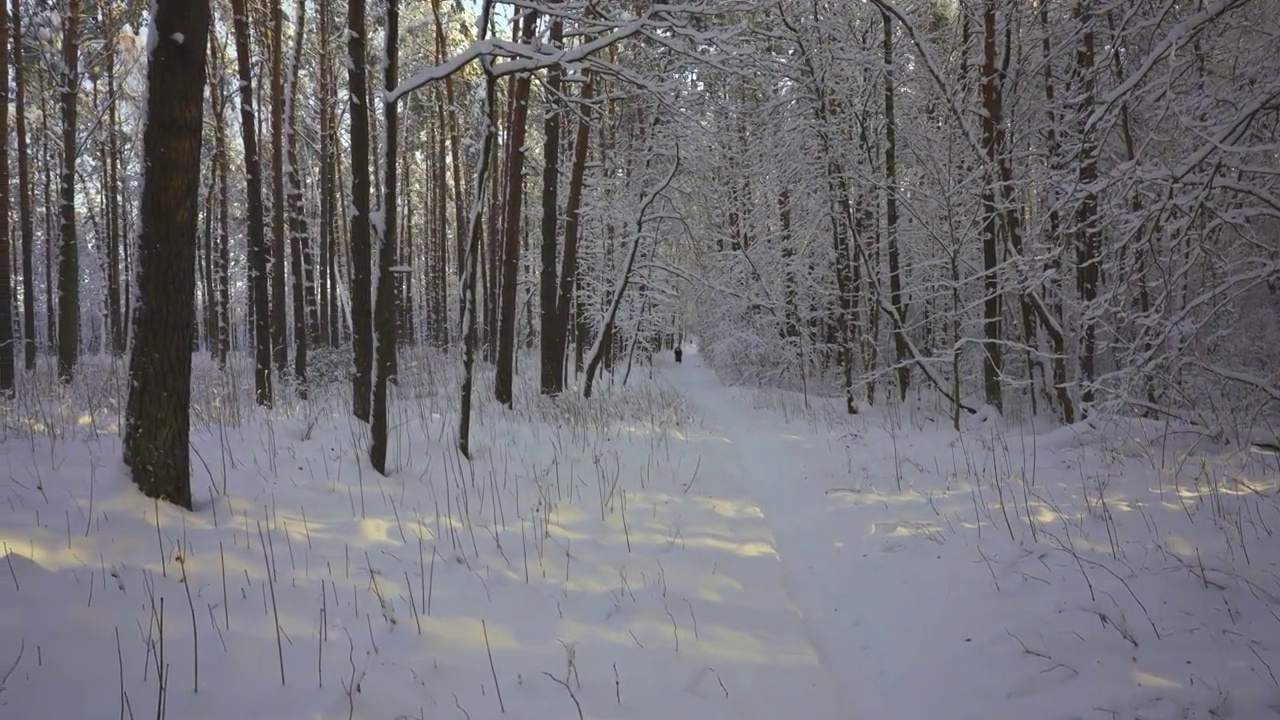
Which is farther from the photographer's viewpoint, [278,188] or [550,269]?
[278,188]

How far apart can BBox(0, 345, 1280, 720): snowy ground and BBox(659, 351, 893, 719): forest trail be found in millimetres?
28

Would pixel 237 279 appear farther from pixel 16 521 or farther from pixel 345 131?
pixel 16 521

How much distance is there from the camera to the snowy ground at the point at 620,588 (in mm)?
2734

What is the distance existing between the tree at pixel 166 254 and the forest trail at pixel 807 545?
3.99m

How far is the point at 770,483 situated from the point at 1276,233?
7.34m

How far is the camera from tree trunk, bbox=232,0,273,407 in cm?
937

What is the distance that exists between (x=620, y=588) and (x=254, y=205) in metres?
9.67

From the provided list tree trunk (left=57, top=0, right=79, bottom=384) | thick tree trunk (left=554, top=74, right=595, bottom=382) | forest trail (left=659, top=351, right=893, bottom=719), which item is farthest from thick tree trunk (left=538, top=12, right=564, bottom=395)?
tree trunk (left=57, top=0, right=79, bottom=384)

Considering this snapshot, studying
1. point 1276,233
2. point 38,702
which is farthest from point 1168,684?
point 1276,233

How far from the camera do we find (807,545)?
16.1ft

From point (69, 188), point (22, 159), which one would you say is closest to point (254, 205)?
point (69, 188)

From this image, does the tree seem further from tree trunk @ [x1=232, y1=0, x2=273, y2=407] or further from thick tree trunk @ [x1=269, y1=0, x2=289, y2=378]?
thick tree trunk @ [x1=269, y1=0, x2=289, y2=378]

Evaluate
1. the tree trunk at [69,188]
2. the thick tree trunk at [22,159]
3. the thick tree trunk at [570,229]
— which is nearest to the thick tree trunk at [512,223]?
the thick tree trunk at [570,229]

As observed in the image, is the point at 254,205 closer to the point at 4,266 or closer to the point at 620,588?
the point at 4,266
